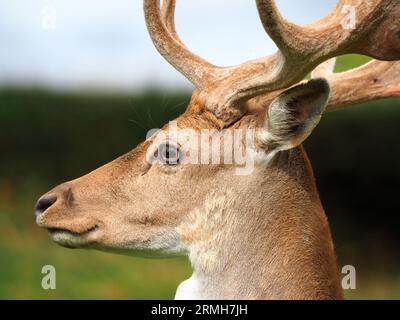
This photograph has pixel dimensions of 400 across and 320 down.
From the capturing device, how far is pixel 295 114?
4.04 m

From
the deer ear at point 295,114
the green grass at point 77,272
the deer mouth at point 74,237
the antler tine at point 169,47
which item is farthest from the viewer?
the green grass at point 77,272

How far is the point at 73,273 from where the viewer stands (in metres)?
10.7

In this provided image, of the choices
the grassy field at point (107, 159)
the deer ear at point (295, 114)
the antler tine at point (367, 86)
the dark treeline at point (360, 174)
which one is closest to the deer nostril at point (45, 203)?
the deer ear at point (295, 114)

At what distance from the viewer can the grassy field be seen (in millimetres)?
10469

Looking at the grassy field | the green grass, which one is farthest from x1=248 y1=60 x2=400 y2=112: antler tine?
the green grass

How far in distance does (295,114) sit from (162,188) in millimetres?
684

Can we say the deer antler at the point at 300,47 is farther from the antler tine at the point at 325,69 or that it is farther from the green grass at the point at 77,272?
the green grass at the point at 77,272

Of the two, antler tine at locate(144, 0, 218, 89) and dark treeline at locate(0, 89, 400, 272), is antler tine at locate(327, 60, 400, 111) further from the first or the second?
dark treeline at locate(0, 89, 400, 272)

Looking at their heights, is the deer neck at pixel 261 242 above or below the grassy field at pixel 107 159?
below

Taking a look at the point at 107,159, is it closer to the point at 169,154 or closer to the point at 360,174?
the point at 360,174

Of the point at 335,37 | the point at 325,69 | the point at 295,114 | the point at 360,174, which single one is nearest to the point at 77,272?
the point at 360,174

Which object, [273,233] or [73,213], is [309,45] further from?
[73,213]

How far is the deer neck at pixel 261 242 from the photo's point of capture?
412 cm

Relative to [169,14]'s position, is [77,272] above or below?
above
